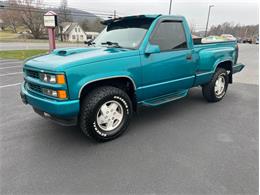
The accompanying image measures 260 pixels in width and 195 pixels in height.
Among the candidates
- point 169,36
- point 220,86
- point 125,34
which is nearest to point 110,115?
point 125,34

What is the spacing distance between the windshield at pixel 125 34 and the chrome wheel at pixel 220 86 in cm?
245

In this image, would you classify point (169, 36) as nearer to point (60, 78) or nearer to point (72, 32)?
point (60, 78)

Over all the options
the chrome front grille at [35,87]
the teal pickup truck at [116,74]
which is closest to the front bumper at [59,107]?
the teal pickup truck at [116,74]

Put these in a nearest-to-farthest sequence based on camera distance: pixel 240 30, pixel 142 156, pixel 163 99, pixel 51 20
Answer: pixel 142 156 < pixel 163 99 < pixel 51 20 < pixel 240 30

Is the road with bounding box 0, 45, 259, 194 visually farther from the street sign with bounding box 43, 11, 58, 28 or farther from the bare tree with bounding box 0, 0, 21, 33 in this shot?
the bare tree with bounding box 0, 0, 21, 33

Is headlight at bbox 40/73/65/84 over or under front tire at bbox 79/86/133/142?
over

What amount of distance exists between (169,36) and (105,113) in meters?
1.87

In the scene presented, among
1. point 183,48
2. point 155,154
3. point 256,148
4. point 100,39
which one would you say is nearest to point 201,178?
point 155,154

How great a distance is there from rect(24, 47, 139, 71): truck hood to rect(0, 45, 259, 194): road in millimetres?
1209

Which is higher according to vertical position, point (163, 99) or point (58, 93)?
point (58, 93)

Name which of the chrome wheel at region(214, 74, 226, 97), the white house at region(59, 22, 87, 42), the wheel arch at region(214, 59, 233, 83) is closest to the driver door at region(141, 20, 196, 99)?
the chrome wheel at region(214, 74, 226, 97)

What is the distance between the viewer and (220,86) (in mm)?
5281

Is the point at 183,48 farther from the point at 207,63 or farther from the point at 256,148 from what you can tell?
the point at 256,148

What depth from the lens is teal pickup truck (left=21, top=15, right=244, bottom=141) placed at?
2857mm
